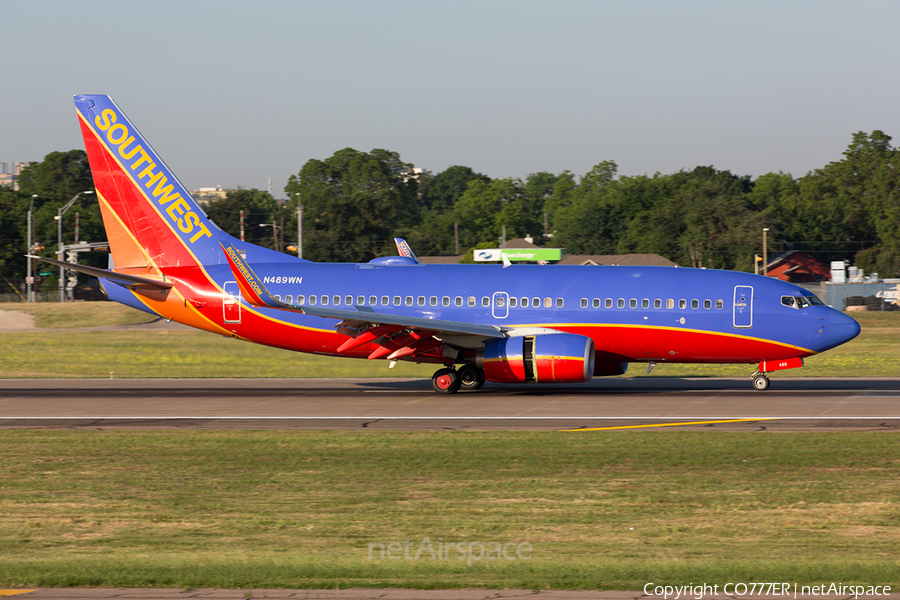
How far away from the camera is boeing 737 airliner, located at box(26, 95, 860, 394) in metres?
27.2

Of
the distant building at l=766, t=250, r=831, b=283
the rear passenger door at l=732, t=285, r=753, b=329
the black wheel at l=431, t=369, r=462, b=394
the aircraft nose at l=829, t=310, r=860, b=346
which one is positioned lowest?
the black wheel at l=431, t=369, r=462, b=394

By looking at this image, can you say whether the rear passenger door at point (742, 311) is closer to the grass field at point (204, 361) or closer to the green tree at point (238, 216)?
the grass field at point (204, 361)

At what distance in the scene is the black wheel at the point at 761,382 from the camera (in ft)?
93.1

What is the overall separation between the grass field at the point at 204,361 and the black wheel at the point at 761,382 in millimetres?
5776

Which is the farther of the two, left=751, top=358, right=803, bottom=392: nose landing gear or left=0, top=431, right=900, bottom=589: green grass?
left=751, top=358, right=803, bottom=392: nose landing gear

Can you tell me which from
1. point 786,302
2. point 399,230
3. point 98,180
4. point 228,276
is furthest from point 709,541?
point 399,230

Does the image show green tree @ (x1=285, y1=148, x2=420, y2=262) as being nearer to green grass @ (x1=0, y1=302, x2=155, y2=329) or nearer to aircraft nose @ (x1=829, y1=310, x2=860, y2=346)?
green grass @ (x1=0, y1=302, x2=155, y2=329)

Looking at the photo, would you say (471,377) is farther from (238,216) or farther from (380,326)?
(238,216)

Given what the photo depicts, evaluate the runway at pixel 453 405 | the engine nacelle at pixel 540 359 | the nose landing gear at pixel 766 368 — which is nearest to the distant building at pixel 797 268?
the runway at pixel 453 405

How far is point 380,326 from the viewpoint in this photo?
27.2m

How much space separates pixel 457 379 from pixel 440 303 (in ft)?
8.47

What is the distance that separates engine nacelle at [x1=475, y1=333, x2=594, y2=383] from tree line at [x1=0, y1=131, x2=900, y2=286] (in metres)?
68.8

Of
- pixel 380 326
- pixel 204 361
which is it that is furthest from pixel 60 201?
pixel 380 326

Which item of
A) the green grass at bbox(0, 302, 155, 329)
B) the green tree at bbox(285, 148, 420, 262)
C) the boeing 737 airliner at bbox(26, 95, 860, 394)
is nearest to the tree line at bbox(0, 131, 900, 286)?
the green tree at bbox(285, 148, 420, 262)
